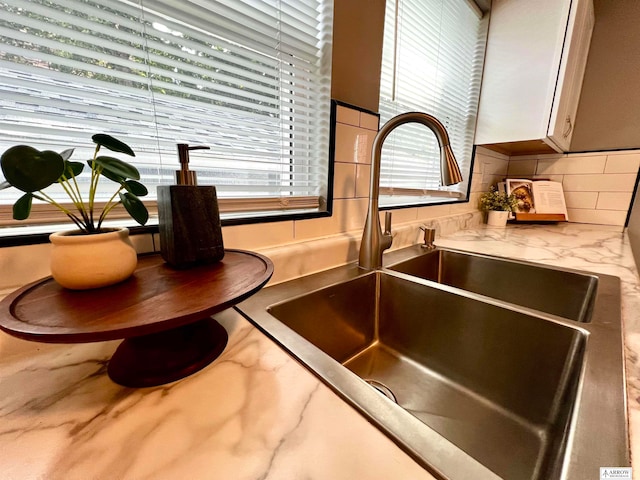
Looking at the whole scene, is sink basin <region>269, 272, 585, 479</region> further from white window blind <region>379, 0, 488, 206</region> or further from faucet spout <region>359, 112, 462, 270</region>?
white window blind <region>379, 0, 488, 206</region>

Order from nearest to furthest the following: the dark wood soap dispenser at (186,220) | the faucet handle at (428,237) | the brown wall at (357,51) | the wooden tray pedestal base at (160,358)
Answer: the wooden tray pedestal base at (160,358), the dark wood soap dispenser at (186,220), the brown wall at (357,51), the faucet handle at (428,237)

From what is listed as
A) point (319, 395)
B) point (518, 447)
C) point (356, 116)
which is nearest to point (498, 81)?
point (356, 116)

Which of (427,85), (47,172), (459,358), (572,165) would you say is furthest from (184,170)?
(572,165)

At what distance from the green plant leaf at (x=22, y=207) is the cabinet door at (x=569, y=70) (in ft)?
5.88

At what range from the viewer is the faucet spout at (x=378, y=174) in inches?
27.1

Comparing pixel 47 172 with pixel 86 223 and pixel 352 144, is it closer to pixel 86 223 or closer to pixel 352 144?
pixel 86 223

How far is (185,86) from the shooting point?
24.2 inches

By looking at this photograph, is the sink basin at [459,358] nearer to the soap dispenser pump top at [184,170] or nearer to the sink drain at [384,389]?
the sink drain at [384,389]

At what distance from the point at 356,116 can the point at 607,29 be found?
6.28 ft

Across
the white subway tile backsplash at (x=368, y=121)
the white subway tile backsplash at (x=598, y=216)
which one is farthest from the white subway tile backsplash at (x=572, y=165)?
the white subway tile backsplash at (x=368, y=121)

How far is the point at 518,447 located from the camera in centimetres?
53

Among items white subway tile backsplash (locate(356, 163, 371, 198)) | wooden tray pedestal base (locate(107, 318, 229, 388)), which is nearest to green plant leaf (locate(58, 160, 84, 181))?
wooden tray pedestal base (locate(107, 318, 229, 388))

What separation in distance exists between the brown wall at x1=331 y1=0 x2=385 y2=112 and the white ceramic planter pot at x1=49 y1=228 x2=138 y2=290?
0.69m

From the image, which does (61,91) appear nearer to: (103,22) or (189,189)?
(103,22)
